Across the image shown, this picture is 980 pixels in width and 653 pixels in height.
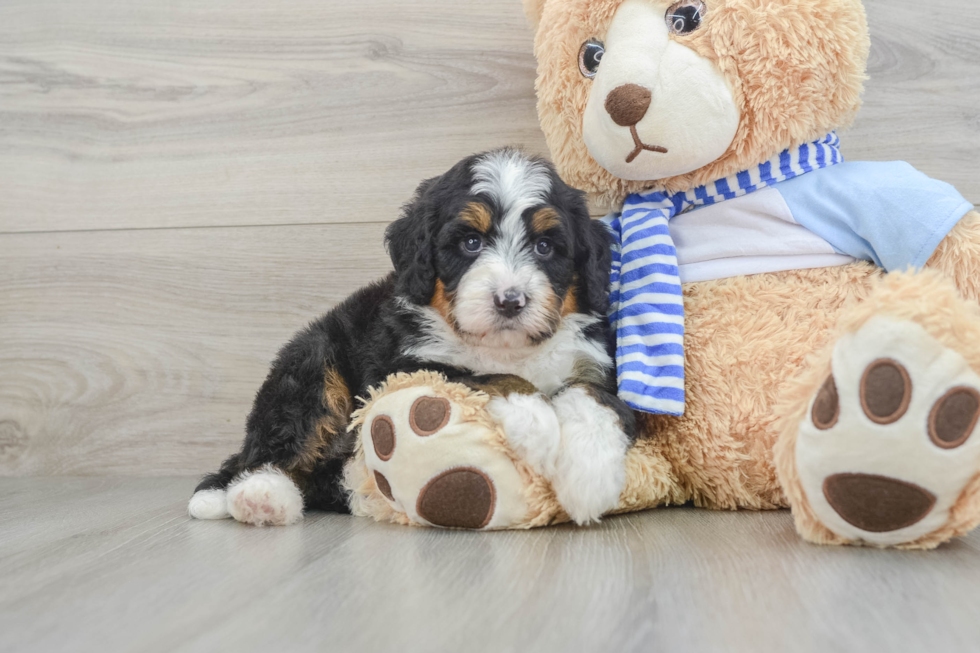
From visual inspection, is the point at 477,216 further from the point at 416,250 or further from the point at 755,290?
the point at 755,290

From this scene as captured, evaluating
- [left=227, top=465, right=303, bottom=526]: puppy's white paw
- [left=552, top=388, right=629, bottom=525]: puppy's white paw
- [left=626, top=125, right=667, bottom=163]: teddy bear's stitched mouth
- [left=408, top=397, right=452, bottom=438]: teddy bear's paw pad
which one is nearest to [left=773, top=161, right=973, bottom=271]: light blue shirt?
[left=626, top=125, right=667, bottom=163]: teddy bear's stitched mouth

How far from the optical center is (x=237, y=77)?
8.16 feet

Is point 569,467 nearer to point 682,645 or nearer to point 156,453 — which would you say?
point 682,645

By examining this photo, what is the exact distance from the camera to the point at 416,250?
1.69 metres

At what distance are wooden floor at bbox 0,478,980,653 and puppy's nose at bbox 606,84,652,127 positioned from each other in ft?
2.74

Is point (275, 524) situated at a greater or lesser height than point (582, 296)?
lesser

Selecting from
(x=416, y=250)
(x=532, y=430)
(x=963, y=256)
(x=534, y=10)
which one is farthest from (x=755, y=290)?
(x=534, y=10)

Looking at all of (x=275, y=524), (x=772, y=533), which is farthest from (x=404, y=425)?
(x=772, y=533)

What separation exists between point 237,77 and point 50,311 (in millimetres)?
1012

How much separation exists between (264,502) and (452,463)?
0.55m

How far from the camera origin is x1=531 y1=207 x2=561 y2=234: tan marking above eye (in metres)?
1.61

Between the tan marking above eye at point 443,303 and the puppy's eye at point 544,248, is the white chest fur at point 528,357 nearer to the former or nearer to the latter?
the tan marking above eye at point 443,303

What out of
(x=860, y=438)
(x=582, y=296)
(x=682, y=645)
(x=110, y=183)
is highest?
(x=110, y=183)

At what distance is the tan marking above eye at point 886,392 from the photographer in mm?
1143
